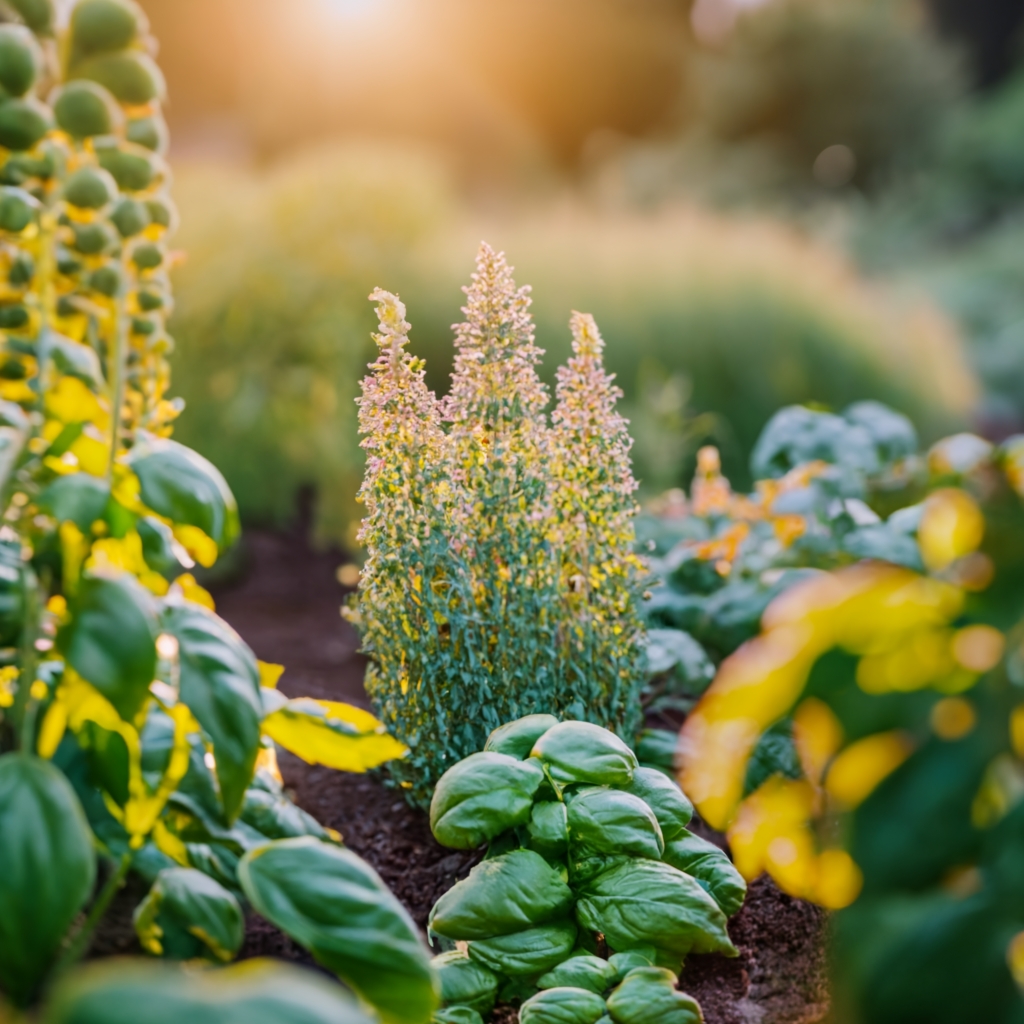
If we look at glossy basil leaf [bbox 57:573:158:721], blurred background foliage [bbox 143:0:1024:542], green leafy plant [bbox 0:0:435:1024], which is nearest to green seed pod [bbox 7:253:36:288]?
green leafy plant [bbox 0:0:435:1024]

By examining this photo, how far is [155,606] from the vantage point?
0.85 m

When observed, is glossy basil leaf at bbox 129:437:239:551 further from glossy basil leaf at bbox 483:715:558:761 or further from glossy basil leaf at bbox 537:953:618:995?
glossy basil leaf at bbox 537:953:618:995

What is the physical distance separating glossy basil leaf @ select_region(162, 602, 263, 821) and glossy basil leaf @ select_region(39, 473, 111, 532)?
12cm

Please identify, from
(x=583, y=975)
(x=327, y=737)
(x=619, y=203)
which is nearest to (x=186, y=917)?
(x=327, y=737)

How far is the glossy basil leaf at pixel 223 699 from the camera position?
2.56ft

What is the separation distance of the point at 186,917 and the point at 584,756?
45 centimetres

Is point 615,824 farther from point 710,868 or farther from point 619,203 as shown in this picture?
point 619,203

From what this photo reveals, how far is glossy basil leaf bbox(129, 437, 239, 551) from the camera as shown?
83 cm

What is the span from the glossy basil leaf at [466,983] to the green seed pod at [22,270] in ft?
2.78

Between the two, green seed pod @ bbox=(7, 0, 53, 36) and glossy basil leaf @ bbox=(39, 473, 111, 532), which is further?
green seed pod @ bbox=(7, 0, 53, 36)

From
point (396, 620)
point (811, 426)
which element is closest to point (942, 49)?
point (811, 426)

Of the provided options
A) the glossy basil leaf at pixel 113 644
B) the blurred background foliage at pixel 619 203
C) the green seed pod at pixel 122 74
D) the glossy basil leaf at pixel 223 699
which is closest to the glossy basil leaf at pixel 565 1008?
the glossy basil leaf at pixel 223 699

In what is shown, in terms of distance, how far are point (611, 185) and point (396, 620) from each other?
12031mm

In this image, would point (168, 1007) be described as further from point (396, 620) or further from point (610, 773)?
point (396, 620)
